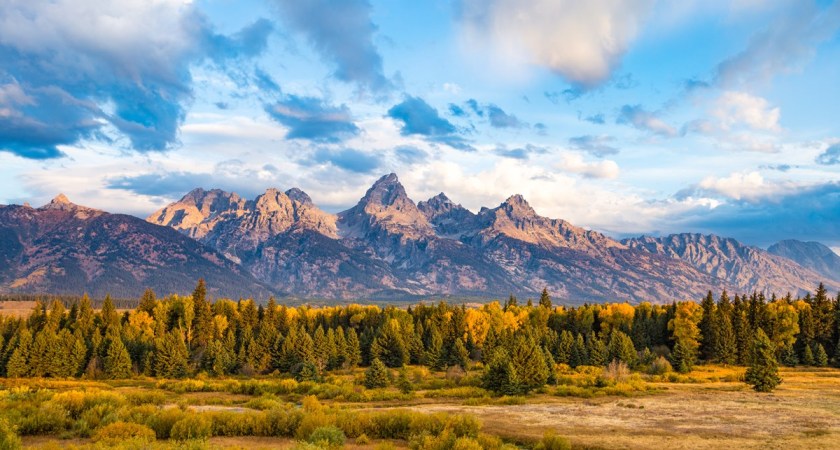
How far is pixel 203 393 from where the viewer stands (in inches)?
2808

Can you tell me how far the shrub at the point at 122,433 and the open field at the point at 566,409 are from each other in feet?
4.50

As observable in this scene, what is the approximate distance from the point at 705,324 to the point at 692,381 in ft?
130

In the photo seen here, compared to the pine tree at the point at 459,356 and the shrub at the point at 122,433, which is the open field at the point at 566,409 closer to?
the shrub at the point at 122,433

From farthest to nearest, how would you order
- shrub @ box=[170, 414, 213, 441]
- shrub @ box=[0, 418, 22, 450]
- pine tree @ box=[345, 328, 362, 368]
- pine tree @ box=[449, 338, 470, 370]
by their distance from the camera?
1. pine tree @ box=[345, 328, 362, 368]
2. pine tree @ box=[449, 338, 470, 370]
3. shrub @ box=[170, 414, 213, 441]
4. shrub @ box=[0, 418, 22, 450]

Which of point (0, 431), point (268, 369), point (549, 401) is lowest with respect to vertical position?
point (268, 369)

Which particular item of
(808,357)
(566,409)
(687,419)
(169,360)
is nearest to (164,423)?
(566,409)

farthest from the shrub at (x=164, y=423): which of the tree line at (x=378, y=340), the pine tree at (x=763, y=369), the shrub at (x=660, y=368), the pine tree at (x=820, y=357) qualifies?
the pine tree at (x=820, y=357)

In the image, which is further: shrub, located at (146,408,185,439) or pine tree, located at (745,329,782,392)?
pine tree, located at (745,329,782,392)

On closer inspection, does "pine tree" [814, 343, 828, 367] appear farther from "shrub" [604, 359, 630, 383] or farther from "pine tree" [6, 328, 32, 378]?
"pine tree" [6, 328, 32, 378]

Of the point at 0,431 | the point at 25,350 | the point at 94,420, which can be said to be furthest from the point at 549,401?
the point at 25,350

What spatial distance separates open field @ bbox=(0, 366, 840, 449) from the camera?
32.2 meters

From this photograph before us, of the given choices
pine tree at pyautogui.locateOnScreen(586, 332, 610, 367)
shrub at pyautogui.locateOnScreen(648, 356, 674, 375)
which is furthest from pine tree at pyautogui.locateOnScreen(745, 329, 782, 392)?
pine tree at pyautogui.locateOnScreen(586, 332, 610, 367)

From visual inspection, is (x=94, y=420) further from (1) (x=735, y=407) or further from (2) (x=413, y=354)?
(2) (x=413, y=354)

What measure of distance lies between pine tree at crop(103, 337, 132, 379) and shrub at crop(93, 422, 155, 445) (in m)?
76.7
